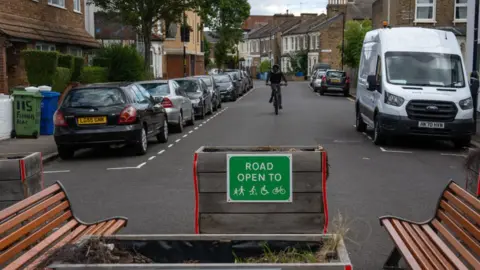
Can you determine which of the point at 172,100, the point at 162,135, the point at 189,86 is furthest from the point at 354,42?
the point at 162,135

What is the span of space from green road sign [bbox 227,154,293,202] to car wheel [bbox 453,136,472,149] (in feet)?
34.5

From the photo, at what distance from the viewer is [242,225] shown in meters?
6.14

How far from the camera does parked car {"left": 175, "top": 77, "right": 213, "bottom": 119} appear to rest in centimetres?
2475

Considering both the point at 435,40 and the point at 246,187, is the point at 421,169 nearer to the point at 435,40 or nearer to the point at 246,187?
the point at 435,40

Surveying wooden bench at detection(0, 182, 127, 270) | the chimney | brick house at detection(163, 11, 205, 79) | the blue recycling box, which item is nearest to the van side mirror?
the blue recycling box

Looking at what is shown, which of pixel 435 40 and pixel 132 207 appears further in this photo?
pixel 435 40

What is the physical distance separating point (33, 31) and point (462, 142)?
16.2 metres

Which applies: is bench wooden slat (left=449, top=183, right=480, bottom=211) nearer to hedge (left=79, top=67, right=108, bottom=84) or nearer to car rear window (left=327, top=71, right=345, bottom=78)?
hedge (left=79, top=67, right=108, bottom=84)

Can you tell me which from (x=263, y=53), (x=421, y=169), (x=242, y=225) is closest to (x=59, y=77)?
(x=421, y=169)

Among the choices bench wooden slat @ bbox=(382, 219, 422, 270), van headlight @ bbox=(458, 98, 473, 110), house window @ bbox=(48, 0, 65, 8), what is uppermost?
house window @ bbox=(48, 0, 65, 8)

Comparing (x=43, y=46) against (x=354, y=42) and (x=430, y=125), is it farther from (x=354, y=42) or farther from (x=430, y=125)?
(x=354, y=42)

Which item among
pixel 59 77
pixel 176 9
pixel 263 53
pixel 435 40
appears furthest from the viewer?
pixel 263 53

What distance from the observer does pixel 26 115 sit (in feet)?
58.0

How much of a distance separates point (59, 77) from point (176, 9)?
433 inches
